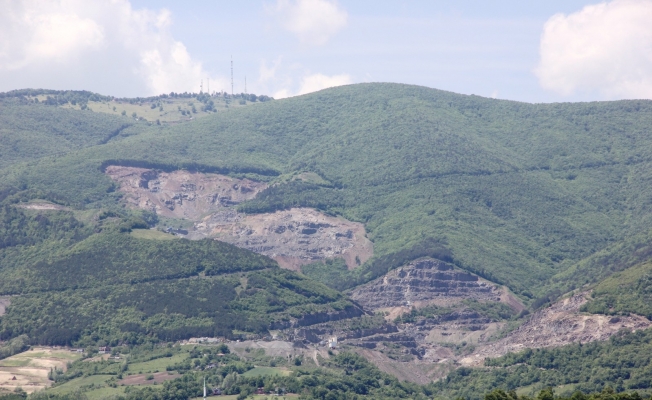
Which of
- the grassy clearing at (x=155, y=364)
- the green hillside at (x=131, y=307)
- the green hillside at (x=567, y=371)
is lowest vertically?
the green hillside at (x=567, y=371)

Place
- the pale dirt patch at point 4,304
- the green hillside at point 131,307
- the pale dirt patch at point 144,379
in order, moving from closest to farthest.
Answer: the pale dirt patch at point 144,379
the green hillside at point 131,307
the pale dirt patch at point 4,304

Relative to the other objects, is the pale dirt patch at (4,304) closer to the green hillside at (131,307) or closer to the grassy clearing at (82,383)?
the green hillside at (131,307)

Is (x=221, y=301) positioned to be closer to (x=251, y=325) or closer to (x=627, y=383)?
(x=251, y=325)

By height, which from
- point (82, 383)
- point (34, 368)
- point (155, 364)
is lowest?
point (82, 383)

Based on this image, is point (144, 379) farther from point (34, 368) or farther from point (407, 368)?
point (407, 368)

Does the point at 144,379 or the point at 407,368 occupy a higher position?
the point at 144,379

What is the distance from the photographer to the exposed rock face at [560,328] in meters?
173

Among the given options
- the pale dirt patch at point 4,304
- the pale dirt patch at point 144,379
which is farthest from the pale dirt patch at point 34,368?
the pale dirt patch at point 4,304

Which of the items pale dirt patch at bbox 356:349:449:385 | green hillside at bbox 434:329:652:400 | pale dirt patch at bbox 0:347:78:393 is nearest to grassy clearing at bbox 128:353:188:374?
pale dirt patch at bbox 0:347:78:393

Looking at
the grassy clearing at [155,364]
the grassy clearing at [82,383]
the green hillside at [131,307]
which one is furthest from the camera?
the green hillside at [131,307]

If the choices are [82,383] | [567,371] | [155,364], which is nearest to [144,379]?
[82,383]

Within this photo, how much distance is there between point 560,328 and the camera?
588ft

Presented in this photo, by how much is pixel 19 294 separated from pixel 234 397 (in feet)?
176

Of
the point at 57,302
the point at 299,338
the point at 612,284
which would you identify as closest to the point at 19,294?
the point at 57,302
